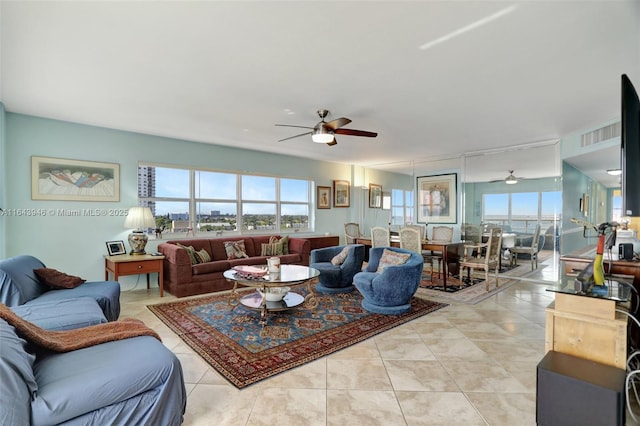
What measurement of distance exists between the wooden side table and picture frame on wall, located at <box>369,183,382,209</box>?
5.92m

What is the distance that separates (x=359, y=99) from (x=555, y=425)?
128 inches

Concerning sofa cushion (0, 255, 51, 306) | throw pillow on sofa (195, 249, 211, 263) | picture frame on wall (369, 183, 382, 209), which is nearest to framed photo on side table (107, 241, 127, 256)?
throw pillow on sofa (195, 249, 211, 263)

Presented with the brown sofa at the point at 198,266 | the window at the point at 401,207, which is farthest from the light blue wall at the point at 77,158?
the window at the point at 401,207

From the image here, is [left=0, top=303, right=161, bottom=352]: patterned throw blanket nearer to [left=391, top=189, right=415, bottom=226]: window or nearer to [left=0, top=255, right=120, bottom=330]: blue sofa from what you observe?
[left=0, top=255, right=120, bottom=330]: blue sofa

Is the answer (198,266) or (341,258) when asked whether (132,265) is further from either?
(341,258)

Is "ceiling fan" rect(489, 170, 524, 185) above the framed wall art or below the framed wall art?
above

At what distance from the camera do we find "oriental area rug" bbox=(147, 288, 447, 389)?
2.58 meters

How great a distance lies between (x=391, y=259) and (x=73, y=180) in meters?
4.78

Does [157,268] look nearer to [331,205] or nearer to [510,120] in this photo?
[331,205]

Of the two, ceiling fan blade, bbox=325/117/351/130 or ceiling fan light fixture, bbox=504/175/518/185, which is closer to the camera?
ceiling fan blade, bbox=325/117/351/130

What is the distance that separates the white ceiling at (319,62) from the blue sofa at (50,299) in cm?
192

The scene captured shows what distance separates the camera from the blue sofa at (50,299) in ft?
7.50

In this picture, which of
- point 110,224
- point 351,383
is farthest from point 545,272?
point 110,224

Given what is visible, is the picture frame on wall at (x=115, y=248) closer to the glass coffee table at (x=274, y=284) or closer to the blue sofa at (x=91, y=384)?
the glass coffee table at (x=274, y=284)
